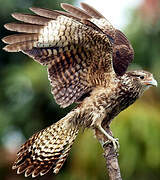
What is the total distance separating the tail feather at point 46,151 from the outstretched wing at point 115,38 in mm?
759

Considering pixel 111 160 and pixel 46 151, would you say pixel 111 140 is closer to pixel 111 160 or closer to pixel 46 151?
pixel 111 160

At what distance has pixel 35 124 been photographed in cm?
1275

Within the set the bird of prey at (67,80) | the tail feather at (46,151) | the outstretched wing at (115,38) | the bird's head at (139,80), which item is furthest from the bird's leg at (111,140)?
the outstretched wing at (115,38)

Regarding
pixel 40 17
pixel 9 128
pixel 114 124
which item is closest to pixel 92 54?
pixel 40 17

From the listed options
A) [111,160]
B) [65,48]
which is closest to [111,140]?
[111,160]

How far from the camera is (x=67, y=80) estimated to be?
551cm

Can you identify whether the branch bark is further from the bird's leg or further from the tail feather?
the tail feather

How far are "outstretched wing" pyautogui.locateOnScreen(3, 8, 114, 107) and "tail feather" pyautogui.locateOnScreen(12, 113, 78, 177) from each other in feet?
0.90

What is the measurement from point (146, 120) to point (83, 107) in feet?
14.9

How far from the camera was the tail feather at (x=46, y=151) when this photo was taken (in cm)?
540

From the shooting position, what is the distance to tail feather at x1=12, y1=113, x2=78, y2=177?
540 centimetres

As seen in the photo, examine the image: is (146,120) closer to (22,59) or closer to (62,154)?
(62,154)

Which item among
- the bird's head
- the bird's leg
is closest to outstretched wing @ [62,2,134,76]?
the bird's head

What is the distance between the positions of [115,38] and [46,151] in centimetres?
142
